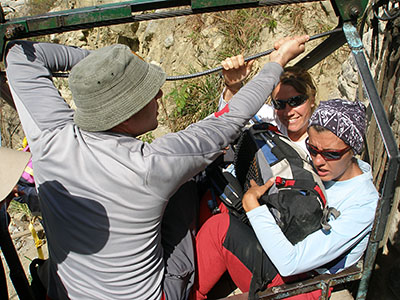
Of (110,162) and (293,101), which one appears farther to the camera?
(293,101)

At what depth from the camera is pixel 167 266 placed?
6.22ft

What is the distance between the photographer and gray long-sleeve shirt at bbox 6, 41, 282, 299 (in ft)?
4.95

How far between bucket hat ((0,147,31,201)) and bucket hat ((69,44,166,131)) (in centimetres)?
28

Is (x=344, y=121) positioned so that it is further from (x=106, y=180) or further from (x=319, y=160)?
(x=106, y=180)

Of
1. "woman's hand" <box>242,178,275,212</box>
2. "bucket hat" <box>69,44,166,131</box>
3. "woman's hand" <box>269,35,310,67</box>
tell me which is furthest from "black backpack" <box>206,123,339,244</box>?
"bucket hat" <box>69,44,166,131</box>

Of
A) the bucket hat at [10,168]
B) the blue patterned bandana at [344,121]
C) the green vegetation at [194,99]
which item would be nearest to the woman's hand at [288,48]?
the blue patterned bandana at [344,121]

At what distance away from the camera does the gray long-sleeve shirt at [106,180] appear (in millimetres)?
1510

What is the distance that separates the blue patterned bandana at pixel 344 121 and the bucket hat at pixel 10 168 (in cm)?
140

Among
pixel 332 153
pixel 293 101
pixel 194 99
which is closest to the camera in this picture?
pixel 332 153

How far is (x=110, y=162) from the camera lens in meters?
1.50

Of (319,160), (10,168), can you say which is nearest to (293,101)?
(319,160)

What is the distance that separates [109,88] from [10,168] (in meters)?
0.53

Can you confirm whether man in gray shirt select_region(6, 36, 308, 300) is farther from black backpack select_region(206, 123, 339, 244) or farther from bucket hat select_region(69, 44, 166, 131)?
black backpack select_region(206, 123, 339, 244)

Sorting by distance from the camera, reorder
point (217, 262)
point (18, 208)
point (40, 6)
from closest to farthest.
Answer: point (217, 262)
point (18, 208)
point (40, 6)
